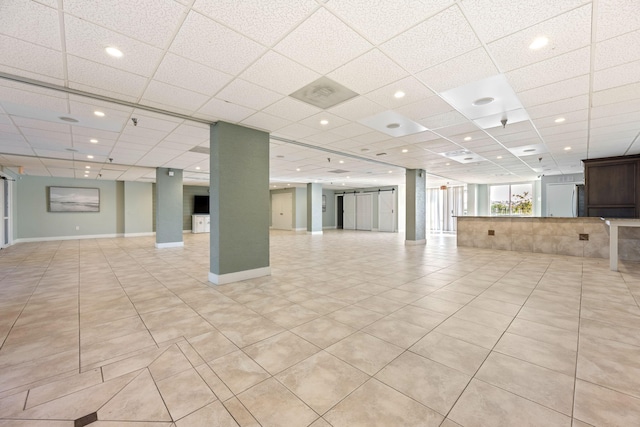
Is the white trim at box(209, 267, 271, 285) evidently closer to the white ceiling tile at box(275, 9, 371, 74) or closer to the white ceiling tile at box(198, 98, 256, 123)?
the white ceiling tile at box(198, 98, 256, 123)

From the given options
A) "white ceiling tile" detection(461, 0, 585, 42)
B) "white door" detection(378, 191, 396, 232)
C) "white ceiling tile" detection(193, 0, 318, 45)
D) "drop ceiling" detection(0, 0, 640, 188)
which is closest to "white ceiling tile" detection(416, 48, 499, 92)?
"drop ceiling" detection(0, 0, 640, 188)

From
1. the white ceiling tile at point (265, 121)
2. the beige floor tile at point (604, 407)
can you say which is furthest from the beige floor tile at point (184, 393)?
the white ceiling tile at point (265, 121)

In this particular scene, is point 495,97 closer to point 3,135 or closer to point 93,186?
point 3,135

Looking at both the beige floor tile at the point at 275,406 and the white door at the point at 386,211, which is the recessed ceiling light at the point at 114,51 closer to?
the beige floor tile at the point at 275,406

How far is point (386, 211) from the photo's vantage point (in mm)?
16828

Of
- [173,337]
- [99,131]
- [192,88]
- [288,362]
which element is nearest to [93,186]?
[99,131]

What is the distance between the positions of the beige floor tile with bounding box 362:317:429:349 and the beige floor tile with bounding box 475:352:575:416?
62 centimetres

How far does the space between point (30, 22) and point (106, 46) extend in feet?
1.63

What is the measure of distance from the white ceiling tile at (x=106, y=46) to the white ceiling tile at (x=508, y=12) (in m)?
2.93

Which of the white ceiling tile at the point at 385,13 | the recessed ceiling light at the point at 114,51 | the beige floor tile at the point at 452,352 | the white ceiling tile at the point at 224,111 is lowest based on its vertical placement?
the beige floor tile at the point at 452,352

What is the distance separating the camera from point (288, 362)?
7.30 feet

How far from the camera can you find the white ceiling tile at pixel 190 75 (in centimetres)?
289

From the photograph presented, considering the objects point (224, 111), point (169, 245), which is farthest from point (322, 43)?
point (169, 245)

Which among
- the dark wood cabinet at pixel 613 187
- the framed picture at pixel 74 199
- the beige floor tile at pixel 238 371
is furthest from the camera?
the framed picture at pixel 74 199
